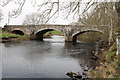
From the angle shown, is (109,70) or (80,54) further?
(80,54)

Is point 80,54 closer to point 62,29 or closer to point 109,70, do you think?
point 109,70

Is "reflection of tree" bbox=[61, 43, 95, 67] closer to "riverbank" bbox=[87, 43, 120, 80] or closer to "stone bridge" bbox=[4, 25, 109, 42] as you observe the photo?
"riverbank" bbox=[87, 43, 120, 80]

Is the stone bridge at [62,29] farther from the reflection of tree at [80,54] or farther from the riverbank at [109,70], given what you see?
the riverbank at [109,70]

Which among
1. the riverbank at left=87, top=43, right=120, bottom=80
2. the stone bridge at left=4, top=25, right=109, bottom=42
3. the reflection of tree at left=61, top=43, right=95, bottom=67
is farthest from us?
the stone bridge at left=4, top=25, right=109, bottom=42

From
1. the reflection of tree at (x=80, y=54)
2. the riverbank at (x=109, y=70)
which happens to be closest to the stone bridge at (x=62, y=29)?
the reflection of tree at (x=80, y=54)

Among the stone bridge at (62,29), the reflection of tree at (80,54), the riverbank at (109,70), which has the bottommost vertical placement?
the reflection of tree at (80,54)

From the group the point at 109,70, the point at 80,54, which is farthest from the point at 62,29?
the point at 109,70

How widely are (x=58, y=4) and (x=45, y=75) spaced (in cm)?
493

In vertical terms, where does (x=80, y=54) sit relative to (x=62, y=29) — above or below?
below

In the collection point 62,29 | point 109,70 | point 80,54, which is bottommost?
point 80,54

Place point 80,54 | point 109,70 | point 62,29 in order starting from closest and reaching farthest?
point 109,70
point 80,54
point 62,29

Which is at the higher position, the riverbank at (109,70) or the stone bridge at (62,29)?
the stone bridge at (62,29)

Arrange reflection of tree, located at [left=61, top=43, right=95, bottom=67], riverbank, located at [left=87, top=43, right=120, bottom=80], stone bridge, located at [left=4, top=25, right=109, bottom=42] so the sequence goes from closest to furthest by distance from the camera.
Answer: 1. riverbank, located at [left=87, top=43, right=120, bottom=80]
2. reflection of tree, located at [left=61, top=43, right=95, bottom=67]
3. stone bridge, located at [left=4, top=25, right=109, bottom=42]

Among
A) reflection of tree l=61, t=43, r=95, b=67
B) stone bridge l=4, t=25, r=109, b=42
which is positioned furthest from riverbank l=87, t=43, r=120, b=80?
stone bridge l=4, t=25, r=109, b=42
